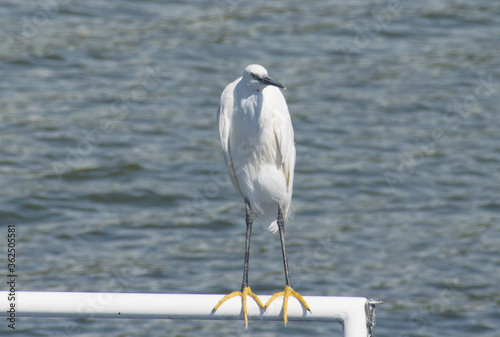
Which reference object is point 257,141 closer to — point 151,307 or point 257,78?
point 257,78

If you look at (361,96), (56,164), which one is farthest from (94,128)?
(361,96)

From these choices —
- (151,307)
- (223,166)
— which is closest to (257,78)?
(151,307)

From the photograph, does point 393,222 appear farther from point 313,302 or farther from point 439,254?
point 313,302

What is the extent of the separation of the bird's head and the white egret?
34mm

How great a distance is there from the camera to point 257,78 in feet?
12.2

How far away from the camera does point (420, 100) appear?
10352 millimetres

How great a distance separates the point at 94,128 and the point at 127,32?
2610 millimetres

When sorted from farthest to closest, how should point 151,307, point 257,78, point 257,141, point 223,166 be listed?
point 223,166 < point 257,141 < point 257,78 < point 151,307

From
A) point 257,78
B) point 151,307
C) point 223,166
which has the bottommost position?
point 151,307

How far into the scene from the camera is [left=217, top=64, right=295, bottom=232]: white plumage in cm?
399

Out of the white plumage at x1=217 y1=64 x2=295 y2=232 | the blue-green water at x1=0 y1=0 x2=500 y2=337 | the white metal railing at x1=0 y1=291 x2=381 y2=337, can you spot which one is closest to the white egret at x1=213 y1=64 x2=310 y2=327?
the white plumage at x1=217 y1=64 x2=295 y2=232

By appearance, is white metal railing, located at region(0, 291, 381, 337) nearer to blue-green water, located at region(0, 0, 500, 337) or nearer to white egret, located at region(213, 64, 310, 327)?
white egret, located at region(213, 64, 310, 327)

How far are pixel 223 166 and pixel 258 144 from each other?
15.8ft

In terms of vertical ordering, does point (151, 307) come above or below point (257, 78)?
below
